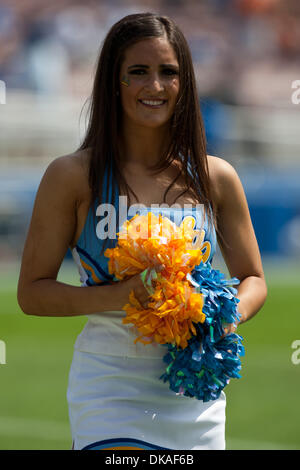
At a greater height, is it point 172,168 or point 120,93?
point 120,93

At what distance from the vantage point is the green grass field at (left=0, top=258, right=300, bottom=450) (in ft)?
15.8

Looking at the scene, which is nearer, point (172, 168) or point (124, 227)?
point (124, 227)

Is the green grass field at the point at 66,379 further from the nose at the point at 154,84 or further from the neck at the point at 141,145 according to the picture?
the nose at the point at 154,84

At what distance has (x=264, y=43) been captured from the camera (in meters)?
18.6

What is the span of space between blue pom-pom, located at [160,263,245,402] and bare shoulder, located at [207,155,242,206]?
0.33 meters

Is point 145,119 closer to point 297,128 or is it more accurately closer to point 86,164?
point 86,164

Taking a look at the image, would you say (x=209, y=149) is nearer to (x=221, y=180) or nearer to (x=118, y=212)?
(x=221, y=180)

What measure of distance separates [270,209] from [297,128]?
15.3 feet

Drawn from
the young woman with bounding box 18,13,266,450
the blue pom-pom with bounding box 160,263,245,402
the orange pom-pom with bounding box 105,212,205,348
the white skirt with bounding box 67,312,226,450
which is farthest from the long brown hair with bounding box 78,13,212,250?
the white skirt with bounding box 67,312,226,450

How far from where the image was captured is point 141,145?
250 cm

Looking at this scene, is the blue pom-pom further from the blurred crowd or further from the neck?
the blurred crowd

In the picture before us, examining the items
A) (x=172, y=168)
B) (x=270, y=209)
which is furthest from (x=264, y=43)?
(x=172, y=168)

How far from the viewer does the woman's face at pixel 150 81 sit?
236 cm

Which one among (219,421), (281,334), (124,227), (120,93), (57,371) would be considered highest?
(281,334)
